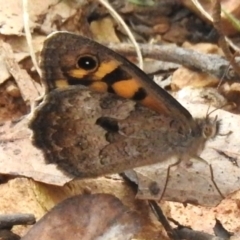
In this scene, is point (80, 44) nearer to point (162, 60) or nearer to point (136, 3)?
point (162, 60)

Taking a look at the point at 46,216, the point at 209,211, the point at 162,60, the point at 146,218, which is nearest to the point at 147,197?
the point at 146,218

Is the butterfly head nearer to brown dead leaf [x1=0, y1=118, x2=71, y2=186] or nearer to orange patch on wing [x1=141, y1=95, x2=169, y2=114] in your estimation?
orange patch on wing [x1=141, y1=95, x2=169, y2=114]

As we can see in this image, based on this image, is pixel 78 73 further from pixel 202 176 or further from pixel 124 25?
pixel 124 25

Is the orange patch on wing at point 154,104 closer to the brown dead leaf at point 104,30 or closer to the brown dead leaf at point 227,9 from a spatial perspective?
the brown dead leaf at point 227,9

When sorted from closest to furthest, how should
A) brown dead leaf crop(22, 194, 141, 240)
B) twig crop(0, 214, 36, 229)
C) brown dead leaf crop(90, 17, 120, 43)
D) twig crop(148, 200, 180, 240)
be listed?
brown dead leaf crop(22, 194, 141, 240) → twig crop(0, 214, 36, 229) → twig crop(148, 200, 180, 240) → brown dead leaf crop(90, 17, 120, 43)

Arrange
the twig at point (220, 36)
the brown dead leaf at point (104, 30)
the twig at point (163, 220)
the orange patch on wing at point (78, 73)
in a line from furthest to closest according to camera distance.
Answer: the brown dead leaf at point (104, 30)
the twig at point (220, 36)
the orange patch on wing at point (78, 73)
the twig at point (163, 220)

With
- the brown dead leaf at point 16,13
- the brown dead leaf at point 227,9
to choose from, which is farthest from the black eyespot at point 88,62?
the brown dead leaf at point 227,9

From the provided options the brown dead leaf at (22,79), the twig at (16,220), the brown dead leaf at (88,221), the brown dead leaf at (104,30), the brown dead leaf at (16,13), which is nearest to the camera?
the brown dead leaf at (88,221)

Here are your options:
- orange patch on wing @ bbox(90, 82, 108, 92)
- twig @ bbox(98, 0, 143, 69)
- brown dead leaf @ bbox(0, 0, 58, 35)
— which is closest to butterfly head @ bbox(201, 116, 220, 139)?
orange patch on wing @ bbox(90, 82, 108, 92)
